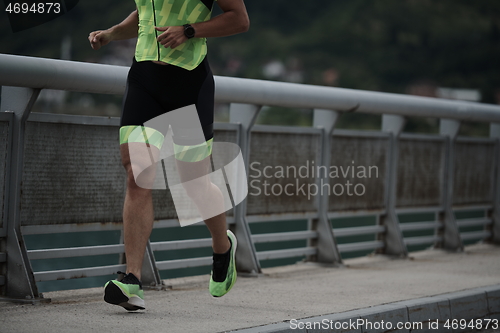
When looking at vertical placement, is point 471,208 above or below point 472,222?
above

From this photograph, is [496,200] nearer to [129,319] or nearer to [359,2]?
[129,319]

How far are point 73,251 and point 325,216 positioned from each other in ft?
8.65

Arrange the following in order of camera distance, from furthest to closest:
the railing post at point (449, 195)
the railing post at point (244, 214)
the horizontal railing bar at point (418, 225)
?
1. the railing post at point (449, 195)
2. the horizontal railing bar at point (418, 225)
3. the railing post at point (244, 214)

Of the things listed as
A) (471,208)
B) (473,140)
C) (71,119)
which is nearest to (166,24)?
(71,119)

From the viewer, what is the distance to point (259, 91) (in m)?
5.86

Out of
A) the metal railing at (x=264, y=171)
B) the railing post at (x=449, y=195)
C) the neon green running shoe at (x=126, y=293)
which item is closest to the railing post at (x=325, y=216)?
the metal railing at (x=264, y=171)

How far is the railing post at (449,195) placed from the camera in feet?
27.5

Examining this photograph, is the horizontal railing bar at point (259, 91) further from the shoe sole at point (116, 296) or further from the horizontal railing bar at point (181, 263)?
the shoe sole at point (116, 296)

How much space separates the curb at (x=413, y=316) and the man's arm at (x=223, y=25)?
57.2 inches

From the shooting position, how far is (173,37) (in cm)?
392

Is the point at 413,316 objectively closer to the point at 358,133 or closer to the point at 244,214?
the point at 244,214

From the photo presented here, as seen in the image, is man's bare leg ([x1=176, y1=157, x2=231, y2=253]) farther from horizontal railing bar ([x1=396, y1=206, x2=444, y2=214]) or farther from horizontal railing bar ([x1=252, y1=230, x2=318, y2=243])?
horizontal railing bar ([x1=396, y1=206, x2=444, y2=214])

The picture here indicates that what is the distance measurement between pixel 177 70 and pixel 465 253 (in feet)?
16.8

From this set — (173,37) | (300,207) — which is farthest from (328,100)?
(173,37)
